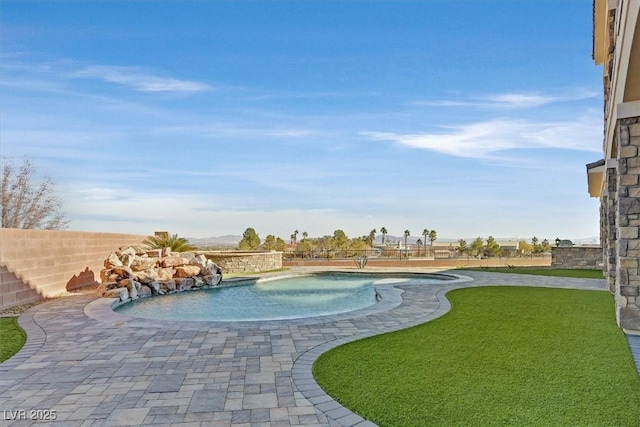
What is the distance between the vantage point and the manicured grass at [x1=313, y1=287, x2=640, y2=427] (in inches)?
123

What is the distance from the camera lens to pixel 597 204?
15.6m

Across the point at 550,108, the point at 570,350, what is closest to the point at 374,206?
the point at 550,108

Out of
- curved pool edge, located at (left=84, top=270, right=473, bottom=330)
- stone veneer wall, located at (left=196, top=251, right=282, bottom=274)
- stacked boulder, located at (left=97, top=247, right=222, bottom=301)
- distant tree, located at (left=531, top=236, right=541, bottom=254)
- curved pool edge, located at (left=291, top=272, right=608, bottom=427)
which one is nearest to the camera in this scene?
curved pool edge, located at (left=291, top=272, right=608, bottom=427)

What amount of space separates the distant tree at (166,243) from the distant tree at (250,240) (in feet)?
35.1

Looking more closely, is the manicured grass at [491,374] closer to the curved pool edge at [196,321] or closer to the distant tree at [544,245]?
the curved pool edge at [196,321]

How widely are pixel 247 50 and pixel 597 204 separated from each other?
13.5 metres

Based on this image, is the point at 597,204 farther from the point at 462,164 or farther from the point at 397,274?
the point at 397,274

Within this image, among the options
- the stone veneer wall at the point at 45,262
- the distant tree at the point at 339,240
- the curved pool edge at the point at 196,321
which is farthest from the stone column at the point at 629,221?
the distant tree at the point at 339,240

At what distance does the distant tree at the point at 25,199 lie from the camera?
1900 centimetres

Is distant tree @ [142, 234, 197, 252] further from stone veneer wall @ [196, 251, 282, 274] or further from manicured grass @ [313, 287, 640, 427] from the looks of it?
manicured grass @ [313, 287, 640, 427]

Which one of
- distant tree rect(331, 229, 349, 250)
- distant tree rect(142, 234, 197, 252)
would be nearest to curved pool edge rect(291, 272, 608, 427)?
distant tree rect(142, 234, 197, 252)

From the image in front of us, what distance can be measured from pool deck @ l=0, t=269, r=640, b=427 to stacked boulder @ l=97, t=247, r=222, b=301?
2.37m

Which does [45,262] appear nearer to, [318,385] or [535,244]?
[318,385]

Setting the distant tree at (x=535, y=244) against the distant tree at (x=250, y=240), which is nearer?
the distant tree at (x=250, y=240)
